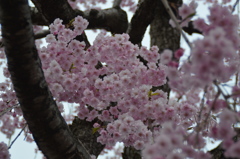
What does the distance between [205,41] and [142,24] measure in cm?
281

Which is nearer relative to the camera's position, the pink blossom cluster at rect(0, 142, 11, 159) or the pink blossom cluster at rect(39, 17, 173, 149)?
the pink blossom cluster at rect(0, 142, 11, 159)

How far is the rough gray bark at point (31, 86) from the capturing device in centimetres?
147

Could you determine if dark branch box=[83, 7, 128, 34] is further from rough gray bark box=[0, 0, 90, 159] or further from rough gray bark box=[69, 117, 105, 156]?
rough gray bark box=[0, 0, 90, 159]

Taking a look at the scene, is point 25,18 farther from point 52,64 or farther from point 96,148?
point 96,148

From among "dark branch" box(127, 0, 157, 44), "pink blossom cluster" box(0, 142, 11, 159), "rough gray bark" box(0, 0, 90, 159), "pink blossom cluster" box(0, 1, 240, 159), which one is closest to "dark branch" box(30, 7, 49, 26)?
"dark branch" box(127, 0, 157, 44)

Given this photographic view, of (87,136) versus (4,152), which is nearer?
(4,152)

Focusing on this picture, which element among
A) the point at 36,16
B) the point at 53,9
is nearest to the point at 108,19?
the point at 36,16

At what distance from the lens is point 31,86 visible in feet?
Answer: 5.54

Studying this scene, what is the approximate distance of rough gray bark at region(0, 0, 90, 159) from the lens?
1473mm

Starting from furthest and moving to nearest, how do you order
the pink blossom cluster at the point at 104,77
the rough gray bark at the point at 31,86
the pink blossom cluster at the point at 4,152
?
1. the pink blossom cluster at the point at 104,77
2. the pink blossom cluster at the point at 4,152
3. the rough gray bark at the point at 31,86

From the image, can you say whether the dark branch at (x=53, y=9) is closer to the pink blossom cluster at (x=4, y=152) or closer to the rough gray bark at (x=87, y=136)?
the rough gray bark at (x=87, y=136)

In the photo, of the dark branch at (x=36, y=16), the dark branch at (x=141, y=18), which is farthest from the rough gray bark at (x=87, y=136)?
the dark branch at (x=36, y=16)

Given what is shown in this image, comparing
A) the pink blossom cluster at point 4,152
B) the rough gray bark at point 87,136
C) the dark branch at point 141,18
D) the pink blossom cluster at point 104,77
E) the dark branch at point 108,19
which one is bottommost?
the pink blossom cluster at point 4,152

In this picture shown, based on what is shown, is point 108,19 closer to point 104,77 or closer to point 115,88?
point 104,77
